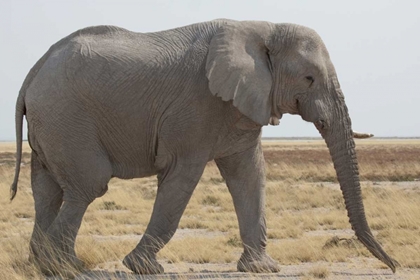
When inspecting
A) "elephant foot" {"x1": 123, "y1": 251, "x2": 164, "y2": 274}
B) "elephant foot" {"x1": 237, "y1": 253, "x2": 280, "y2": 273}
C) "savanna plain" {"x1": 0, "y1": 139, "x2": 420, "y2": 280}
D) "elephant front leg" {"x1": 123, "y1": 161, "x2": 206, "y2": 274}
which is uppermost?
"elephant front leg" {"x1": 123, "y1": 161, "x2": 206, "y2": 274}

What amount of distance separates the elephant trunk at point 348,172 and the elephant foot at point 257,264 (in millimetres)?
1183

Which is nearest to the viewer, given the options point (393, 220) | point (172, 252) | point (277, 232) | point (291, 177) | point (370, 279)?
point (370, 279)

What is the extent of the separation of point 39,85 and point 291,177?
2296cm

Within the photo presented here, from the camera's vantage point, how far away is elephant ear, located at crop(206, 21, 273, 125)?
7.86m

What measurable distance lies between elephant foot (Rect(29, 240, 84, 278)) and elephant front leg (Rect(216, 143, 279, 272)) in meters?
1.97

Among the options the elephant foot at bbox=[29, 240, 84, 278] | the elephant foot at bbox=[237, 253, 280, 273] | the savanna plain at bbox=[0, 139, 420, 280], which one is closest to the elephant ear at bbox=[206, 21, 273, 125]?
the elephant foot at bbox=[237, 253, 280, 273]

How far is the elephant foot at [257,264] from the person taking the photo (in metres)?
8.62

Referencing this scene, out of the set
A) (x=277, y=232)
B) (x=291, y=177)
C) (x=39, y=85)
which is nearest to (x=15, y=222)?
(x=277, y=232)

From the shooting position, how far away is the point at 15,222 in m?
14.7

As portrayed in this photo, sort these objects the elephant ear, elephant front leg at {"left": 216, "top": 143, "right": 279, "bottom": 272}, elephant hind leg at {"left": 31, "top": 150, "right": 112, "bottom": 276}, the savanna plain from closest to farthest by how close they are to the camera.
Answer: the elephant ear → elephant hind leg at {"left": 31, "top": 150, "right": 112, "bottom": 276} → the savanna plain → elephant front leg at {"left": 216, "top": 143, "right": 279, "bottom": 272}

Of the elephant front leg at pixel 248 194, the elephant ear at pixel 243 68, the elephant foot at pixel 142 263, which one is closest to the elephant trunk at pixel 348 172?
the elephant ear at pixel 243 68

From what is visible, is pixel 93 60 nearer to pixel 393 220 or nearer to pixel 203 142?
pixel 203 142

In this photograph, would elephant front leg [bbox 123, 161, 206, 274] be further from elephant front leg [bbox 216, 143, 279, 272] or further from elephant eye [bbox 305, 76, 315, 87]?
elephant eye [bbox 305, 76, 315, 87]

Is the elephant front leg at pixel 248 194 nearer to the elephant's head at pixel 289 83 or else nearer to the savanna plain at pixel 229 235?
the savanna plain at pixel 229 235
